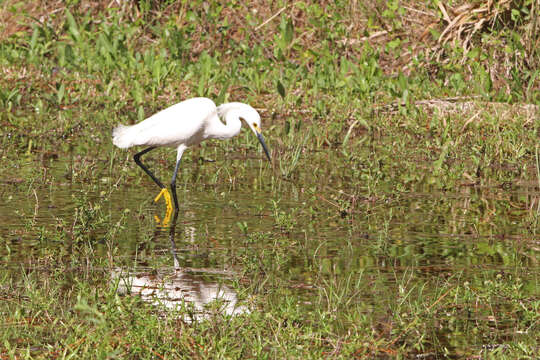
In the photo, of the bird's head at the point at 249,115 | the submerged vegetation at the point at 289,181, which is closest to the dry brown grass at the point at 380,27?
the submerged vegetation at the point at 289,181

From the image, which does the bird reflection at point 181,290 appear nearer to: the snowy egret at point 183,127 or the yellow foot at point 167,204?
the yellow foot at point 167,204

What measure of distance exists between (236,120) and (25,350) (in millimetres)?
4621

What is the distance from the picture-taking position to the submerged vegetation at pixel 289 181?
4.33 m

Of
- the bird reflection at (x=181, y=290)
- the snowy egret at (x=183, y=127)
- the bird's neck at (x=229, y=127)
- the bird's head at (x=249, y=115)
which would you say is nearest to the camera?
the bird reflection at (x=181, y=290)

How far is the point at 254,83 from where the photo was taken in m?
12.9

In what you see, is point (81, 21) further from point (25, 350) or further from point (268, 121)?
point (25, 350)

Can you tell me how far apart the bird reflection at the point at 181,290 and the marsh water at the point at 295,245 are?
0.01 meters

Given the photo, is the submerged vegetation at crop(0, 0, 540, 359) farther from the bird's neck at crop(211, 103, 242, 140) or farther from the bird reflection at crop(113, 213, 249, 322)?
the bird's neck at crop(211, 103, 242, 140)

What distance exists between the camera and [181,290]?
5188mm

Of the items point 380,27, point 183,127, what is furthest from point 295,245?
point 380,27

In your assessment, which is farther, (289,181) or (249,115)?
(289,181)

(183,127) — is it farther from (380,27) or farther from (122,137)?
(380,27)

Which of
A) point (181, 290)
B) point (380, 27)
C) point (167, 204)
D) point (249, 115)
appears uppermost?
point (380, 27)

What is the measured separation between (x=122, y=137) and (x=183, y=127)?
562 millimetres
